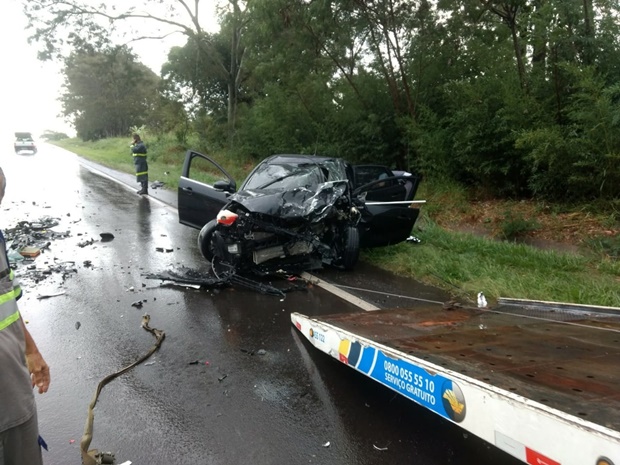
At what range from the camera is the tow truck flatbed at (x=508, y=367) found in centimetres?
189

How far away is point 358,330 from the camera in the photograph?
3.75 m

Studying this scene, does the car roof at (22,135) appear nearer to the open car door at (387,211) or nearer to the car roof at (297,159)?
the car roof at (297,159)

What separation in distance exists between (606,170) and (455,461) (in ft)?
22.7

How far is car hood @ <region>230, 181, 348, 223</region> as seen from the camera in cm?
616

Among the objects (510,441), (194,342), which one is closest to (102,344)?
(194,342)

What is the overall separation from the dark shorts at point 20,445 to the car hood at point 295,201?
425 cm

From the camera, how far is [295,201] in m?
Answer: 6.45

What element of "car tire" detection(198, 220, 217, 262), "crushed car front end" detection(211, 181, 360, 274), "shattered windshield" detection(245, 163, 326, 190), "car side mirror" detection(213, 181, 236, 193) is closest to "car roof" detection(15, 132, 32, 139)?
"shattered windshield" detection(245, 163, 326, 190)

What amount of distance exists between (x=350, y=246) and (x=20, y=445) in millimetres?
5253

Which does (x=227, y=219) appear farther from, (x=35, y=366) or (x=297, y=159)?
(x=35, y=366)

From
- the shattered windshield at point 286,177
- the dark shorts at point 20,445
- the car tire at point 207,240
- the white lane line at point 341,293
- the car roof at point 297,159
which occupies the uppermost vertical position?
the car roof at point 297,159

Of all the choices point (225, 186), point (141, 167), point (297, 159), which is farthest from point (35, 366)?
point (141, 167)

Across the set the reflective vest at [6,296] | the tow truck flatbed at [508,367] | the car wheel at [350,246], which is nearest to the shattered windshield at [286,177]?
the car wheel at [350,246]

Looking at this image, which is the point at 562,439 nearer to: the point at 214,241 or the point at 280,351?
the point at 280,351
